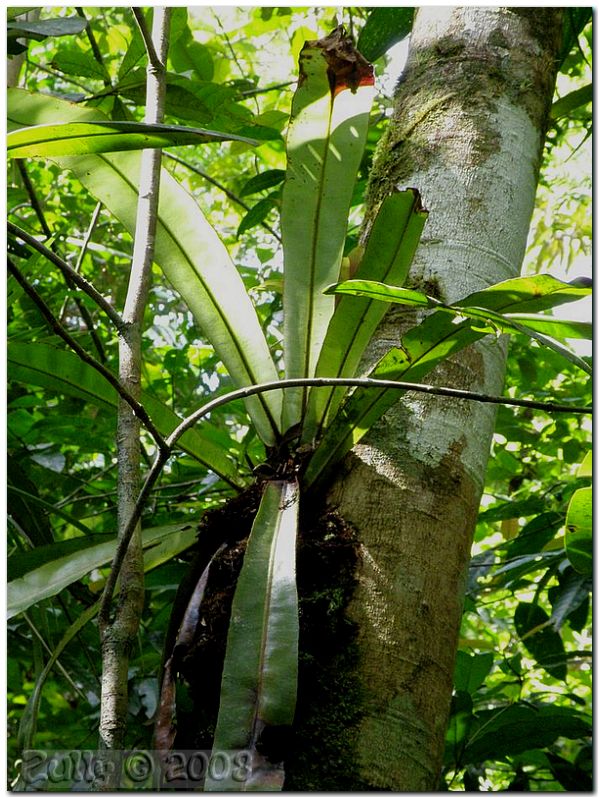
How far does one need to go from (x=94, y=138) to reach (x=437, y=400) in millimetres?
445

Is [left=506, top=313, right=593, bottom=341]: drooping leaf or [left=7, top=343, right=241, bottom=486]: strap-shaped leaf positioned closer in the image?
[left=506, top=313, right=593, bottom=341]: drooping leaf

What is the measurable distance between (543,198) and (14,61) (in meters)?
2.78

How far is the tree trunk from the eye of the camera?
706 mm

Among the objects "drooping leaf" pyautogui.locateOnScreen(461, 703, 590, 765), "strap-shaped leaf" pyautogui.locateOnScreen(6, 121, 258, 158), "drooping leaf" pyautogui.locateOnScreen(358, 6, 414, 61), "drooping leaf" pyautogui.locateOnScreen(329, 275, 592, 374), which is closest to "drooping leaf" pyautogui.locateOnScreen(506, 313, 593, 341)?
"drooping leaf" pyautogui.locateOnScreen(329, 275, 592, 374)

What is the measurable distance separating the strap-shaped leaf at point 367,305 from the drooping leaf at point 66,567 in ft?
0.73

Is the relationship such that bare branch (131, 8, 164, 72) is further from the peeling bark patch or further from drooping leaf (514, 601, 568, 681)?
drooping leaf (514, 601, 568, 681)

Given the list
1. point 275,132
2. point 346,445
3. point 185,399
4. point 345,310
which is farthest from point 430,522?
point 185,399

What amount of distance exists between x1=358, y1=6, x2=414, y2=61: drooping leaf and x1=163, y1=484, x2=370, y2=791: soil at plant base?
96 centimetres

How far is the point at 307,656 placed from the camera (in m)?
0.72

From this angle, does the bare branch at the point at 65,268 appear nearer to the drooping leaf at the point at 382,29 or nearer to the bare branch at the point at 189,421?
the bare branch at the point at 189,421

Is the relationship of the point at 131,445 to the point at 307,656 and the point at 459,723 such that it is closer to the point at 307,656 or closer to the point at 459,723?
the point at 307,656

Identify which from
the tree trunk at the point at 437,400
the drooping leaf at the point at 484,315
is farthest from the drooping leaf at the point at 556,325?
the tree trunk at the point at 437,400

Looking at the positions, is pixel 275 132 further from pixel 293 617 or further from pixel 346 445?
pixel 293 617

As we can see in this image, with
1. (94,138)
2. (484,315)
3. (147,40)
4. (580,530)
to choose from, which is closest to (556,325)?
(484,315)
